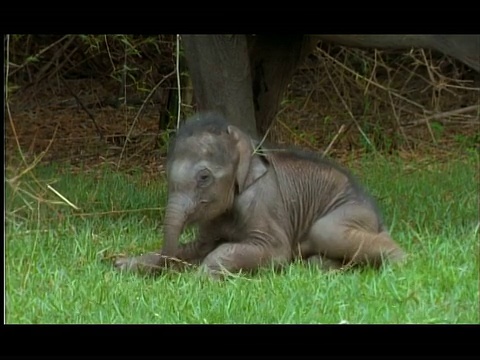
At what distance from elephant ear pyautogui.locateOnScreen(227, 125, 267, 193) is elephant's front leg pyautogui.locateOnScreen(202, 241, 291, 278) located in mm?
380

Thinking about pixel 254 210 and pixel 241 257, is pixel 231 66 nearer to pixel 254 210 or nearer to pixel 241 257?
pixel 254 210

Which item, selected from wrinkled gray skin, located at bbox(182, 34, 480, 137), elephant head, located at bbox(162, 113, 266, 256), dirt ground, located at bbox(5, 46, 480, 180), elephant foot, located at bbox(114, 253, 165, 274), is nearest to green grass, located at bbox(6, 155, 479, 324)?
elephant foot, located at bbox(114, 253, 165, 274)

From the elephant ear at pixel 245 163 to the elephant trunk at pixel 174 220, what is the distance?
416 mm

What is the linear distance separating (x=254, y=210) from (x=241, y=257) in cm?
38

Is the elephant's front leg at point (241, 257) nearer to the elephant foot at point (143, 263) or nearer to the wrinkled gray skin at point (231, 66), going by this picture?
the elephant foot at point (143, 263)

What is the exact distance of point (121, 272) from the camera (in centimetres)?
602

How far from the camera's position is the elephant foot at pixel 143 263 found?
20.1ft

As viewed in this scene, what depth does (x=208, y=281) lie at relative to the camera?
5.80 metres

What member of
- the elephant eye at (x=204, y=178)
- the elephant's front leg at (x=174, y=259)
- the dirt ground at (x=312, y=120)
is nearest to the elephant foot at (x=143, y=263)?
the elephant's front leg at (x=174, y=259)

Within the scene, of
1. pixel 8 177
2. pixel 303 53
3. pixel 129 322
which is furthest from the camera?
pixel 303 53

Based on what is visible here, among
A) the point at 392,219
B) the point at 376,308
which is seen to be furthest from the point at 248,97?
the point at 376,308

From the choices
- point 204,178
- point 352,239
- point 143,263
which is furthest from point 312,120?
point 143,263

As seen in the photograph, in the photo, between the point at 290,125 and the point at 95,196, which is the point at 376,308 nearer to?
the point at 95,196

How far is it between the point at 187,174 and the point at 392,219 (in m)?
1.68
